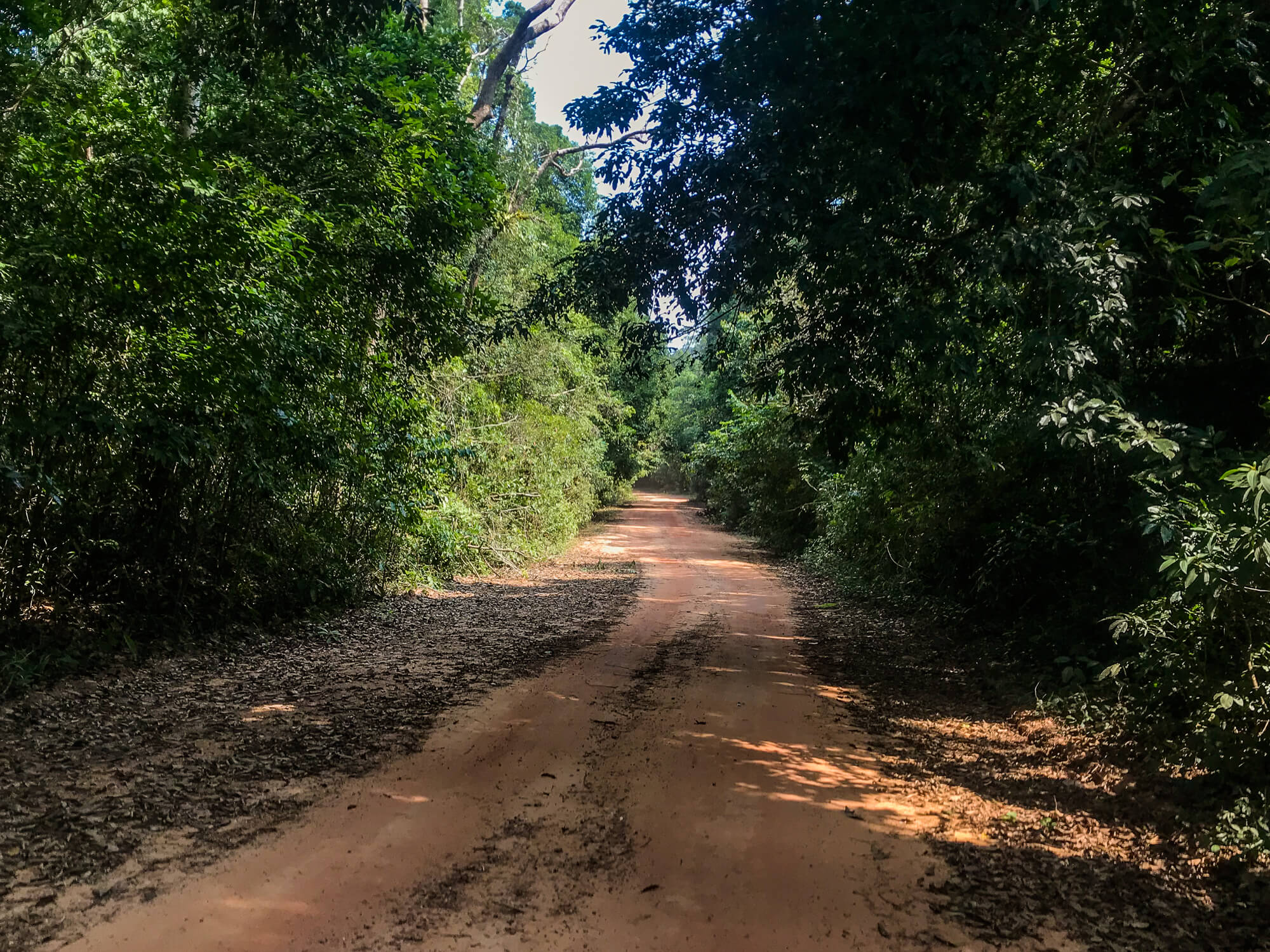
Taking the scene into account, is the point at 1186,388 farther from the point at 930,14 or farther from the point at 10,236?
the point at 10,236

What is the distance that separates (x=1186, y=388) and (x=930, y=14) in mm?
3654

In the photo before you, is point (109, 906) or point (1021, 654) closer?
point (109, 906)

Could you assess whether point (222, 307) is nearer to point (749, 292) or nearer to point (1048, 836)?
point (749, 292)

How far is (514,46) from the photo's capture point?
13914 mm

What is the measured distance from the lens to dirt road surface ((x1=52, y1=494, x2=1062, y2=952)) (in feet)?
10.9

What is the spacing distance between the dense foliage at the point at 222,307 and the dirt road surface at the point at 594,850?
3.63 m

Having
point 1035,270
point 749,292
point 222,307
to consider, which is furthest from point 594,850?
point 749,292

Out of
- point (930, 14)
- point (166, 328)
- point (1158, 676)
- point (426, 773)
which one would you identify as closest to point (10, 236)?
point (166, 328)

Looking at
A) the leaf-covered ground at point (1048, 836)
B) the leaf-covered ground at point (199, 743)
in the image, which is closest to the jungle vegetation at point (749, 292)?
the leaf-covered ground at point (1048, 836)

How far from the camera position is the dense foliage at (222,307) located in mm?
6336

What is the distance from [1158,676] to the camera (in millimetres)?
5668

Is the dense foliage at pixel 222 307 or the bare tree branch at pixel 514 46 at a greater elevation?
the bare tree branch at pixel 514 46

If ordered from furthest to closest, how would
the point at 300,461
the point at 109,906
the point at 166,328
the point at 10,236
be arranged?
the point at 300,461, the point at 166,328, the point at 10,236, the point at 109,906

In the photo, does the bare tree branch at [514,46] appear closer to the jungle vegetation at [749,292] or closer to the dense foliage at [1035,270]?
the jungle vegetation at [749,292]
